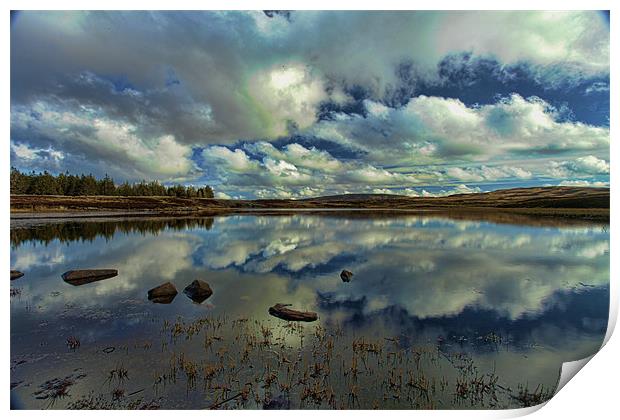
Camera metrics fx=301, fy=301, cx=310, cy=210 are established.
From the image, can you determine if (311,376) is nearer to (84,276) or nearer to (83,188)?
(84,276)

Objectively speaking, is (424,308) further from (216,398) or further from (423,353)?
(216,398)

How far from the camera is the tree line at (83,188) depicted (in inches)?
1708

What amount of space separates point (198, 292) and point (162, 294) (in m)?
Result: 1.35

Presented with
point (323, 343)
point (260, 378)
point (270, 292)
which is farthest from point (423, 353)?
point (270, 292)

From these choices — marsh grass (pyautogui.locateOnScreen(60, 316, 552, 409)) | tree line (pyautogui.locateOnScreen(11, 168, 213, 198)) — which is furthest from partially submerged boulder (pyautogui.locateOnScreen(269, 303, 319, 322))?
tree line (pyautogui.locateOnScreen(11, 168, 213, 198))

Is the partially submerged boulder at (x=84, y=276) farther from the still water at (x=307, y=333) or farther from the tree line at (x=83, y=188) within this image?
the tree line at (x=83, y=188)

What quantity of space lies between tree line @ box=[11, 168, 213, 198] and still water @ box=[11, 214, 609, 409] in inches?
918

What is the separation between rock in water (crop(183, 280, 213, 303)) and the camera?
11641 millimetres

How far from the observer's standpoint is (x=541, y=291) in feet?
43.0

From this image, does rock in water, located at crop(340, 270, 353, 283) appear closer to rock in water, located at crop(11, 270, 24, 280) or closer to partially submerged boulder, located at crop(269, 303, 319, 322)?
partially submerged boulder, located at crop(269, 303, 319, 322)

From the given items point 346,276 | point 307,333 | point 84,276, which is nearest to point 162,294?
point 84,276

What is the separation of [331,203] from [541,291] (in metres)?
123
